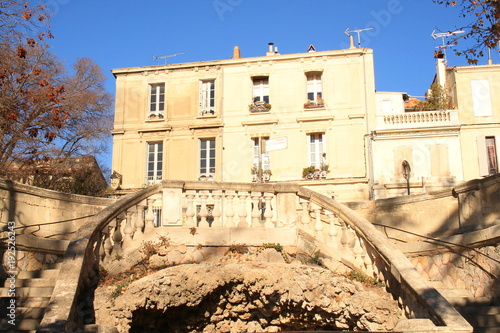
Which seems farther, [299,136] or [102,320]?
[299,136]

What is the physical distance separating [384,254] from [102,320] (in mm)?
3951

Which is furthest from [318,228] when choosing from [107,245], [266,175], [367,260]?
[266,175]

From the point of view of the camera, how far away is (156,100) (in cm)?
2939

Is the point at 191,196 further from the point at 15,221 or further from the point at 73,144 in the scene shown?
the point at 73,144

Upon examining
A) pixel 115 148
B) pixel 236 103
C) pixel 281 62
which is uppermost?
pixel 281 62

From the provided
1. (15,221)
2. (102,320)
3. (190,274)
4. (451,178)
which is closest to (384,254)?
(190,274)

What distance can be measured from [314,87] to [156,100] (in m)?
7.96

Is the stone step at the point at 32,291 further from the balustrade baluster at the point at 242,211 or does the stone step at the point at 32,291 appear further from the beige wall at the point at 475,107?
the beige wall at the point at 475,107

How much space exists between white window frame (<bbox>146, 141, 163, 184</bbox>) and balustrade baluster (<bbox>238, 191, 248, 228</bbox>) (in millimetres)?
18384

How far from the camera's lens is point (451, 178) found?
2559cm

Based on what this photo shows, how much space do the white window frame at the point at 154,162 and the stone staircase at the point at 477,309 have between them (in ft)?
67.8

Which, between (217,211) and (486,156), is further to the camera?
(486,156)

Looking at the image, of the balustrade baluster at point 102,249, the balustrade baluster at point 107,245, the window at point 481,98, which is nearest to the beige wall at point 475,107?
the window at point 481,98

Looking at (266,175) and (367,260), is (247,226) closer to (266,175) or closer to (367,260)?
(367,260)
